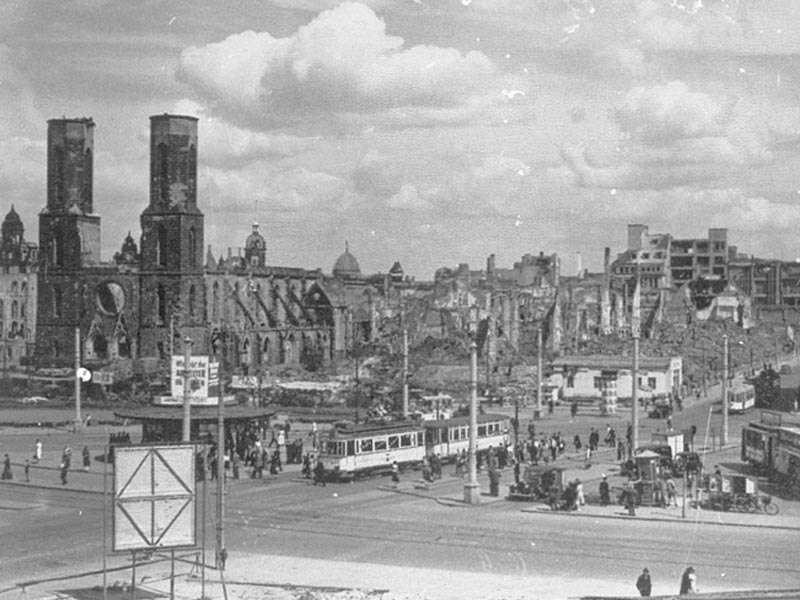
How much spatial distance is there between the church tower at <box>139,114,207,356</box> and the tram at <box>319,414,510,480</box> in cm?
3029

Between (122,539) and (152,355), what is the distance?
50882 millimetres

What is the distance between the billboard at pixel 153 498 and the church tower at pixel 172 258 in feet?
161

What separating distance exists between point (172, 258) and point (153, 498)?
175ft

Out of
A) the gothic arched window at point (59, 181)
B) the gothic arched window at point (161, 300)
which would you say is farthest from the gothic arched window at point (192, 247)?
the gothic arched window at point (59, 181)

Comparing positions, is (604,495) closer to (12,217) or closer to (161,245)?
(161,245)

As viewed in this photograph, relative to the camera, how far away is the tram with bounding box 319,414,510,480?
3703 centimetres

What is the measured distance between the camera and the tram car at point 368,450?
36.9 meters

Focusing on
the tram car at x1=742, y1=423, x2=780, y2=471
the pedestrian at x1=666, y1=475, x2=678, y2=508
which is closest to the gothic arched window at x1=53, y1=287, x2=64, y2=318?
the tram car at x1=742, y1=423, x2=780, y2=471

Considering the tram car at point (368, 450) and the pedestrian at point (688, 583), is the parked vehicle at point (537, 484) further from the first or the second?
the pedestrian at point (688, 583)

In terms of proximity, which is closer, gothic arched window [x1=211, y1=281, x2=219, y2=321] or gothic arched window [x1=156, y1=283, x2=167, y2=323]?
gothic arched window [x1=156, y1=283, x2=167, y2=323]

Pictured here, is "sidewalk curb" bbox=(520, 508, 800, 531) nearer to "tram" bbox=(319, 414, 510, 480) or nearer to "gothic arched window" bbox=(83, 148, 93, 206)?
"tram" bbox=(319, 414, 510, 480)

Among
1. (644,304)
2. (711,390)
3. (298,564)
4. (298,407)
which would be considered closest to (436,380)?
(298,407)

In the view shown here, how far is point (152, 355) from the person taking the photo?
7138 centimetres

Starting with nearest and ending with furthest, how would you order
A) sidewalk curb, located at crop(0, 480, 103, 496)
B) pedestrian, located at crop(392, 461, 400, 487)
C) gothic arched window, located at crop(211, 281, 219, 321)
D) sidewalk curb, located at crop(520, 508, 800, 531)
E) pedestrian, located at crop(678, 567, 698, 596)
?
pedestrian, located at crop(678, 567, 698, 596)
sidewalk curb, located at crop(520, 508, 800, 531)
sidewalk curb, located at crop(0, 480, 103, 496)
pedestrian, located at crop(392, 461, 400, 487)
gothic arched window, located at crop(211, 281, 219, 321)
